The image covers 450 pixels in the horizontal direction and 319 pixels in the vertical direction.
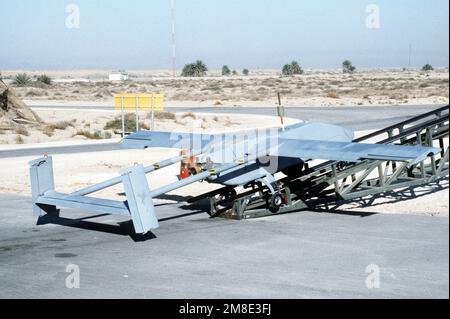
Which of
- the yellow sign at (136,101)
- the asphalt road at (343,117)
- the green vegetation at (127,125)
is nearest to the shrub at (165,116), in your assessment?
the green vegetation at (127,125)

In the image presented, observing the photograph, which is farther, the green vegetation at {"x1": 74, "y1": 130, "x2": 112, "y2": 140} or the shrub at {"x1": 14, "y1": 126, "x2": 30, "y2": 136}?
the shrub at {"x1": 14, "y1": 126, "x2": 30, "y2": 136}

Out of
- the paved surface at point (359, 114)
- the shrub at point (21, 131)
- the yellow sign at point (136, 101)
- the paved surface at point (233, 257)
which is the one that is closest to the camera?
the paved surface at point (233, 257)

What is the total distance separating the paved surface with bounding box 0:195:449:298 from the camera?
36.9 feet

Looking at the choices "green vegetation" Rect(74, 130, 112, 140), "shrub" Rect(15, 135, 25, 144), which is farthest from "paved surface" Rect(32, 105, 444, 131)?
"shrub" Rect(15, 135, 25, 144)

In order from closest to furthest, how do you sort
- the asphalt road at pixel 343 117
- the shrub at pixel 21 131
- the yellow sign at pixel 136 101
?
1. the asphalt road at pixel 343 117
2. the yellow sign at pixel 136 101
3. the shrub at pixel 21 131

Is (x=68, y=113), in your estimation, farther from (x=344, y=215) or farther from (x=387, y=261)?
(x=387, y=261)

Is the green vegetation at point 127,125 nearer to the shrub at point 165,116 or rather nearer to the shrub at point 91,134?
the shrub at point 91,134

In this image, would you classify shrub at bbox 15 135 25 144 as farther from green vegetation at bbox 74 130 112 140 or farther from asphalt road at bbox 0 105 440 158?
asphalt road at bbox 0 105 440 158

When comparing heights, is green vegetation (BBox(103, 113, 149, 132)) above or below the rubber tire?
below

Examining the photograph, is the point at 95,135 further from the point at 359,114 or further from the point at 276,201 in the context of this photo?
the point at 276,201

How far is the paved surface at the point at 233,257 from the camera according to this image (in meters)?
11.3

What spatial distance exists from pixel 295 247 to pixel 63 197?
18.0 ft

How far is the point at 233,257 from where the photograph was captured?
44.4 feet

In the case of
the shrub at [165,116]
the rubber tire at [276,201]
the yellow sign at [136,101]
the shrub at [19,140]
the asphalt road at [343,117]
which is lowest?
the shrub at [19,140]
